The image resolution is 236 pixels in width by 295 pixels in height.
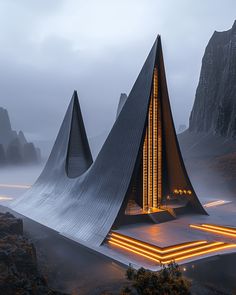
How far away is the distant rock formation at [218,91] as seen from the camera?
70.3m

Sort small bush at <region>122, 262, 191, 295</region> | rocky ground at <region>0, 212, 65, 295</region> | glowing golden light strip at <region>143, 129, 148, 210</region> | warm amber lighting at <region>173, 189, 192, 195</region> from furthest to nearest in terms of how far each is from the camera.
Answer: warm amber lighting at <region>173, 189, 192, 195</region> < glowing golden light strip at <region>143, 129, 148, 210</region> < rocky ground at <region>0, 212, 65, 295</region> < small bush at <region>122, 262, 191, 295</region>

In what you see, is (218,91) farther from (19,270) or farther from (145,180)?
(19,270)

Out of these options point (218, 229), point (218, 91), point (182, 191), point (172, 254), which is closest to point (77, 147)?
point (182, 191)

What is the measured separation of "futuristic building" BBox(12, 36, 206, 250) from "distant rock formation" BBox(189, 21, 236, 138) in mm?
47426

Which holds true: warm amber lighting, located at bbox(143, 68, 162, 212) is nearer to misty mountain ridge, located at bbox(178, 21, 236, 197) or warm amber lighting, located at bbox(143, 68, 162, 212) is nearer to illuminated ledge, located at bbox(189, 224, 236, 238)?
illuminated ledge, located at bbox(189, 224, 236, 238)

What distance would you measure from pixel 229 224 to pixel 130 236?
20.4ft

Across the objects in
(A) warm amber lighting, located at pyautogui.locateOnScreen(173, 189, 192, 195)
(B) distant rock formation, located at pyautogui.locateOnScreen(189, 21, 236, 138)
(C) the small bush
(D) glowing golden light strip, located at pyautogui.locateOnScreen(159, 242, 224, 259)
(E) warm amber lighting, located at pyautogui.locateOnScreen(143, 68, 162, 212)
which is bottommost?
(D) glowing golden light strip, located at pyautogui.locateOnScreen(159, 242, 224, 259)

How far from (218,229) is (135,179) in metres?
5.27

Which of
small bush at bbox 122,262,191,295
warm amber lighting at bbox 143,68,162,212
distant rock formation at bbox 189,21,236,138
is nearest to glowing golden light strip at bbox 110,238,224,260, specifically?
warm amber lighting at bbox 143,68,162,212

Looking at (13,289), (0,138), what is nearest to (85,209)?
(13,289)

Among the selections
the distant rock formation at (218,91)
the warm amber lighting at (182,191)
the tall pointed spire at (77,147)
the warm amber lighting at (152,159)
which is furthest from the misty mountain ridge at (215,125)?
the warm amber lighting at (152,159)

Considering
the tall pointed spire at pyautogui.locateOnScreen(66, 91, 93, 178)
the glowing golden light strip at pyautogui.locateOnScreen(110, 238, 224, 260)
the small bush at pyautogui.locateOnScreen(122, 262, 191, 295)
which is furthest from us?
the tall pointed spire at pyautogui.locateOnScreen(66, 91, 93, 178)

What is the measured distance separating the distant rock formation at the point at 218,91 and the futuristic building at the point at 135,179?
47426 mm

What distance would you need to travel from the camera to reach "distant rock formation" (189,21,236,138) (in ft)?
231
